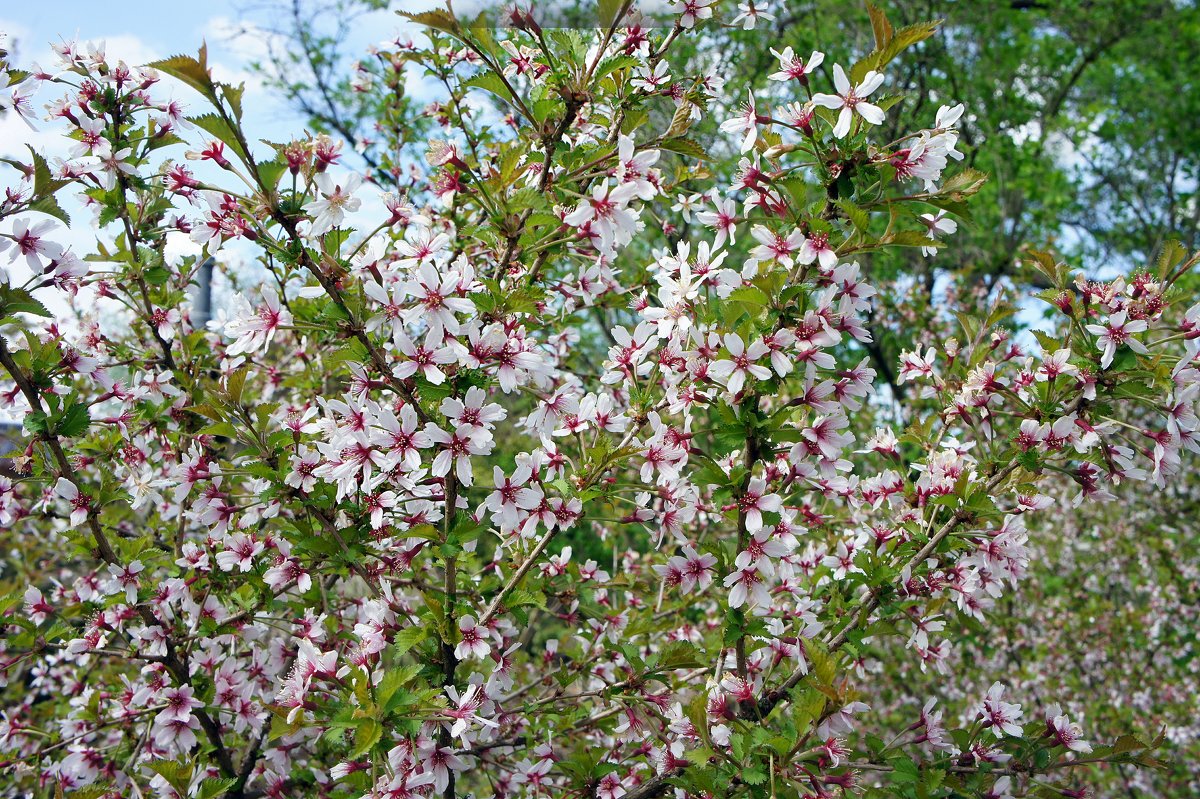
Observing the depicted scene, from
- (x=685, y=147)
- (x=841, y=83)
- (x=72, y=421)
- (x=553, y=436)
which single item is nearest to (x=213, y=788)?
(x=72, y=421)

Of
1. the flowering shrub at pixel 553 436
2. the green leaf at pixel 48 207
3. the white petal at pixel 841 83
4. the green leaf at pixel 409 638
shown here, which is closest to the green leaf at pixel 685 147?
the flowering shrub at pixel 553 436

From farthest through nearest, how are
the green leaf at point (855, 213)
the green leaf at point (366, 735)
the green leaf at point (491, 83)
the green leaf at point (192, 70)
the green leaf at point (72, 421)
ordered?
the green leaf at point (72, 421), the green leaf at point (491, 83), the green leaf at point (855, 213), the green leaf at point (366, 735), the green leaf at point (192, 70)

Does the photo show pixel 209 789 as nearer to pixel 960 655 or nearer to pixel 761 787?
pixel 761 787

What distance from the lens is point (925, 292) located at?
22.6 feet

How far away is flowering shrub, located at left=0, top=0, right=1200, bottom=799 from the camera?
1.78 m

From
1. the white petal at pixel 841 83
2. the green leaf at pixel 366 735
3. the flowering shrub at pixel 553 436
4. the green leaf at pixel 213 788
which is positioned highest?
the white petal at pixel 841 83

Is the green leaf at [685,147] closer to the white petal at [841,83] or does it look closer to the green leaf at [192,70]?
the white petal at [841,83]

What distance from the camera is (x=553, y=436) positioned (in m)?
2.21

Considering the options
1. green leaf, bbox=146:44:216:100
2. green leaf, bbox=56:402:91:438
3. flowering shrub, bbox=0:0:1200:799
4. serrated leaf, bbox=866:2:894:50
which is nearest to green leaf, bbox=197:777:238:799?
flowering shrub, bbox=0:0:1200:799

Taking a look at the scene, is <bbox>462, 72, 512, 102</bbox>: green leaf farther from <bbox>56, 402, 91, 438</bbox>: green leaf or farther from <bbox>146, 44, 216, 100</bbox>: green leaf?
<bbox>56, 402, 91, 438</bbox>: green leaf

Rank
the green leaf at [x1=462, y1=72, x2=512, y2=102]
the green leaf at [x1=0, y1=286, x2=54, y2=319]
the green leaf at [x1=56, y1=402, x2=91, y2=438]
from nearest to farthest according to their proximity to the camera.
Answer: the green leaf at [x1=462, y1=72, x2=512, y2=102]
the green leaf at [x1=0, y1=286, x2=54, y2=319]
the green leaf at [x1=56, y1=402, x2=91, y2=438]

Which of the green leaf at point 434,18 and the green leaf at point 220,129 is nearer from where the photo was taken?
the green leaf at point 220,129

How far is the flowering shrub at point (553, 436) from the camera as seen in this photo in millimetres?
1775

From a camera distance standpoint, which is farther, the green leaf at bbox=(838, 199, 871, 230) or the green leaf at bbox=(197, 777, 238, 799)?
the green leaf at bbox=(197, 777, 238, 799)
